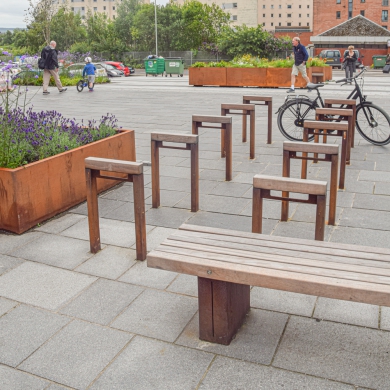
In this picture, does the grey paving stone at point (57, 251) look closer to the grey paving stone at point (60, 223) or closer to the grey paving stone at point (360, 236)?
the grey paving stone at point (60, 223)

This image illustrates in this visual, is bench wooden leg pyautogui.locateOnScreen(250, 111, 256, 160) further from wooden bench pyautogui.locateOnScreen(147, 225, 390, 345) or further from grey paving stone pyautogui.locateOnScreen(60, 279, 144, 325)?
wooden bench pyautogui.locateOnScreen(147, 225, 390, 345)

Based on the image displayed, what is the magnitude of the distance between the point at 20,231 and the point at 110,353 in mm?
2414

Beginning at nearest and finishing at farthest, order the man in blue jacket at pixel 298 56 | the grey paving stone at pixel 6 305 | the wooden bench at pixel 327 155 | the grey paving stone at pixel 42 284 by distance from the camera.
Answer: the grey paving stone at pixel 6 305
the grey paving stone at pixel 42 284
the wooden bench at pixel 327 155
the man in blue jacket at pixel 298 56

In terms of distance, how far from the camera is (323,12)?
93.1 m

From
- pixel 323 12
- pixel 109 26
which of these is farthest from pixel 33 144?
pixel 323 12

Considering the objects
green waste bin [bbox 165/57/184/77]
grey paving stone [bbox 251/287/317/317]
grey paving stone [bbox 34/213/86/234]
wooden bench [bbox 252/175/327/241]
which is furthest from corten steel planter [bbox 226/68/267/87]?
grey paving stone [bbox 251/287/317/317]

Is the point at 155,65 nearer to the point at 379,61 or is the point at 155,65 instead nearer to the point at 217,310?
the point at 379,61

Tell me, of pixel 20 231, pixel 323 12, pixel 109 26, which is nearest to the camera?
pixel 20 231

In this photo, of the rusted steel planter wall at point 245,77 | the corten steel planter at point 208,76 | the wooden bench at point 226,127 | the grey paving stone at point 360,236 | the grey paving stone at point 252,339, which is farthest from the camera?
the corten steel planter at point 208,76

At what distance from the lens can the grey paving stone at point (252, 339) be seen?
3.25m

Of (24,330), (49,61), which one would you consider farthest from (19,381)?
(49,61)

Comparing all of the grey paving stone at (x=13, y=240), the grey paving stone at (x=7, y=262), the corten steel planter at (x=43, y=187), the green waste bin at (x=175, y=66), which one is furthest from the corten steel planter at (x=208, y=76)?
the grey paving stone at (x=7, y=262)

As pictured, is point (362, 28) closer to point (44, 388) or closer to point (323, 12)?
point (323, 12)

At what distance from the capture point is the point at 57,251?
4875 mm
